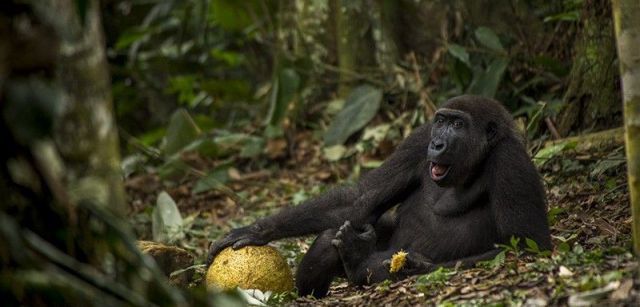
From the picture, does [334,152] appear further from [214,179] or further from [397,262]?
[397,262]

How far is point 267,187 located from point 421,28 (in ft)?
8.85

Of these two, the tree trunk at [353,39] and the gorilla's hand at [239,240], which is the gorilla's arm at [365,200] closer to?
the gorilla's hand at [239,240]

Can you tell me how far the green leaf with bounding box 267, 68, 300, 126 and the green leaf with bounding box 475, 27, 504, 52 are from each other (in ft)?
7.06

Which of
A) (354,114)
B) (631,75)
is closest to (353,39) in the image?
(354,114)

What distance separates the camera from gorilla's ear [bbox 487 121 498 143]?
255 inches

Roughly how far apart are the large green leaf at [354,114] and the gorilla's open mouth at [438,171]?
13.1 feet

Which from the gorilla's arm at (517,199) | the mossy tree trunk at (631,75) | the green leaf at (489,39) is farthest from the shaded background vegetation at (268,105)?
the mossy tree trunk at (631,75)

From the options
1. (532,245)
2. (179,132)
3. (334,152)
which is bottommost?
(532,245)

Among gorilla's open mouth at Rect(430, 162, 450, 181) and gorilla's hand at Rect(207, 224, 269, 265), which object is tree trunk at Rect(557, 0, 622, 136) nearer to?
gorilla's open mouth at Rect(430, 162, 450, 181)

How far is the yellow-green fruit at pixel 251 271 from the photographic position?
19.6 ft

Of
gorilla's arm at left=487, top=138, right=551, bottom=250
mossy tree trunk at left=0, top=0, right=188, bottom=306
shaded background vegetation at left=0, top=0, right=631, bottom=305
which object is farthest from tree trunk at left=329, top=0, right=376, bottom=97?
mossy tree trunk at left=0, top=0, right=188, bottom=306

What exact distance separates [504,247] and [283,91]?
5.13m

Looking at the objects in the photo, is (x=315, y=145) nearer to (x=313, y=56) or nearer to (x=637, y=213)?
(x=313, y=56)

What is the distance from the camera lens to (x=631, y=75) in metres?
4.70
